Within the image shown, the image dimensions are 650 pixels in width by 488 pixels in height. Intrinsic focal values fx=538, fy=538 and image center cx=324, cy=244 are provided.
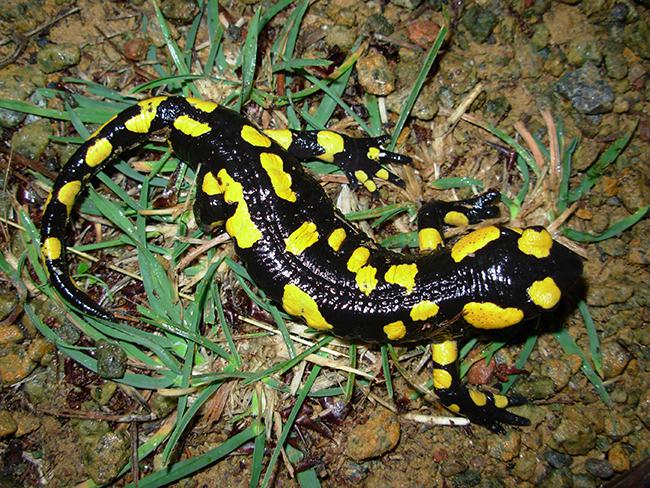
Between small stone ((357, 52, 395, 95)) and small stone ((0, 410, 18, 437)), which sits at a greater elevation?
small stone ((357, 52, 395, 95))

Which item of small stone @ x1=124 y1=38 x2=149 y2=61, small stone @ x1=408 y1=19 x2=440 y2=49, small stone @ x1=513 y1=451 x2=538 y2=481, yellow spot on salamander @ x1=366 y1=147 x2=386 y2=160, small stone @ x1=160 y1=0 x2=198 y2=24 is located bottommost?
small stone @ x1=513 y1=451 x2=538 y2=481

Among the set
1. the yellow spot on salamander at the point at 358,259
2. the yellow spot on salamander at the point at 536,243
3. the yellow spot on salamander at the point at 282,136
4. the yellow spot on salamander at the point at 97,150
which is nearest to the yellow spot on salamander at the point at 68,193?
the yellow spot on salamander at the point at 97,150

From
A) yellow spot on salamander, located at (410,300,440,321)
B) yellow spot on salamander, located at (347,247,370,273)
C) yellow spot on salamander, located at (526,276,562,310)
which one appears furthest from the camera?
yellow spot on salamander, located at (347,247,370,273)

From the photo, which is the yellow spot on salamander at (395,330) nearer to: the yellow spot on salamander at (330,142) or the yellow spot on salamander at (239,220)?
the yellow spot on salamander at (239,220)

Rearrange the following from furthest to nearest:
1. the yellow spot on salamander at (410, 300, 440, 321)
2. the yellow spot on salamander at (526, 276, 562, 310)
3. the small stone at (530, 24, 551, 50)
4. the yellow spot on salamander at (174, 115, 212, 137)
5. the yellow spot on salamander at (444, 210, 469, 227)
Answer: the small stone at (530, 24, 551, 50) < the yellow spot on salamander at (444, 210, 469, 227) < the yellow spot on salamander at (174, 115, 212, 137) < the yellow spot on salamander at (410, 300, 440, 321) < the yellow spot on salamander at (526, 276, 562, 310)

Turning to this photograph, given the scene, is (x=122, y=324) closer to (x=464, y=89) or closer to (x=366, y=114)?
(x=366, y=114)

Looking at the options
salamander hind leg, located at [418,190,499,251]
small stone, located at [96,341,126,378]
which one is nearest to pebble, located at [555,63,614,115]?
salamander hind leg, located at [418,190,499,251]

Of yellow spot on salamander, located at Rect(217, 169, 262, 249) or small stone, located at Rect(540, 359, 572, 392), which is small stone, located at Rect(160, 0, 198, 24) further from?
small stone, located at Rect(540, 359, 572, 392)

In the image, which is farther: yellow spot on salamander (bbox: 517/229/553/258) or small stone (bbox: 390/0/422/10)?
small stone (bbox: 390/0/422/10)
